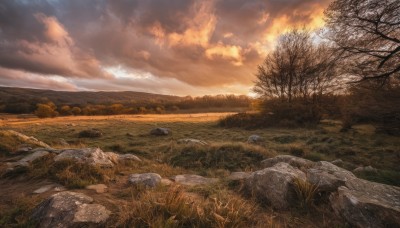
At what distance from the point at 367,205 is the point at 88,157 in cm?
707

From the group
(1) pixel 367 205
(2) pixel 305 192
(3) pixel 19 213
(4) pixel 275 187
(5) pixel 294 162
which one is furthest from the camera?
(5) pixel 294 162

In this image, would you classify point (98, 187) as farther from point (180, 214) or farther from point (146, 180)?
point (180, 214)

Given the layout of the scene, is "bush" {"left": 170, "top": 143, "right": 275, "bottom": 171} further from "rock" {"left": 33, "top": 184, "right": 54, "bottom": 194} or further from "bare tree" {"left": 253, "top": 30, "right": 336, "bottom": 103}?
"bare tree" {"left": 253, "top": 30, "right": 336, "bottom": 103}

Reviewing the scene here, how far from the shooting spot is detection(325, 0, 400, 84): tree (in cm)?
842

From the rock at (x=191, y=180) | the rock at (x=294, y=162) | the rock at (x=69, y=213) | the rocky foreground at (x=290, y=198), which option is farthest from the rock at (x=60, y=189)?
the rock at (x=294, y=162)

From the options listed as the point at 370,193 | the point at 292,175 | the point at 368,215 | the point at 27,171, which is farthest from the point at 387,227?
the point at 27,171

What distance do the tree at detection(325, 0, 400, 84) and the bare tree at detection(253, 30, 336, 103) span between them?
48.3ft

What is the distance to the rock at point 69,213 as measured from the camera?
3303mm

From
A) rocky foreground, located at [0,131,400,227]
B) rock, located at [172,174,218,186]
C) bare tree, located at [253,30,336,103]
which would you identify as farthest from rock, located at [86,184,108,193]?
bare tree, located at [253,30,336,103]

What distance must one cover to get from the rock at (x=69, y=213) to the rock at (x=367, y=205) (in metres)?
3.83

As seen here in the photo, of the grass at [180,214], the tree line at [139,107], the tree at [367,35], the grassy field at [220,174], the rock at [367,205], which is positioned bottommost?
the tree line at [139,107]

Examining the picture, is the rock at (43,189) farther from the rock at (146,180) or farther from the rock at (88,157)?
the rock at (146,180)

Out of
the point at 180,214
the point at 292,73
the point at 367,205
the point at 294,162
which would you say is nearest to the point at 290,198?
the point at 367,205

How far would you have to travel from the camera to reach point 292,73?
26.7 meters
